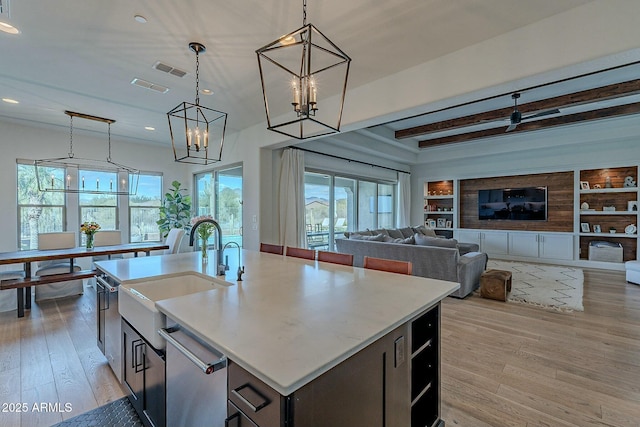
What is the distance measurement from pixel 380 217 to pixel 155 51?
7.02 m

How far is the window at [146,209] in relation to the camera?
673 centimetres

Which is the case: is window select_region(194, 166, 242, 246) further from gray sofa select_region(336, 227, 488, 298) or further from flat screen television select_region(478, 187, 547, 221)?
flat screen television select_region(478, 187, 547, 221)

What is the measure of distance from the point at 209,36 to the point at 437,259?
4233 mm

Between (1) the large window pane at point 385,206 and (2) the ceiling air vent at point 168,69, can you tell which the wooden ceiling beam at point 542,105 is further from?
(2) the ceiling air vent at point 168,69

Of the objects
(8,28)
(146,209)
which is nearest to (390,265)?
(8,28)

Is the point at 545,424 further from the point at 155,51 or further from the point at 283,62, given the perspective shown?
the point at 155,51

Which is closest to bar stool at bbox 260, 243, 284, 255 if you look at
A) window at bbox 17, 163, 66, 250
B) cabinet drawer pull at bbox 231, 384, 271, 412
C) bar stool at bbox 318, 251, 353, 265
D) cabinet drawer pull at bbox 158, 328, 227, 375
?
bar stool at bbox 318, 251, 353, 265

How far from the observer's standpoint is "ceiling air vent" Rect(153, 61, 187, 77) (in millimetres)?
3162

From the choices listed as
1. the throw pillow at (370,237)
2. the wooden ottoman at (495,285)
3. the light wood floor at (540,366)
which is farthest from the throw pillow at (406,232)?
the light wood floor at (540,366)

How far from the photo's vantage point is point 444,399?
2162 mm

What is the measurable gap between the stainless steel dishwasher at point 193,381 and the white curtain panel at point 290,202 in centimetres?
405

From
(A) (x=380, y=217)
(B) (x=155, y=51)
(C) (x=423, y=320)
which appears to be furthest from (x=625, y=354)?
(A) (x=380, y=217)

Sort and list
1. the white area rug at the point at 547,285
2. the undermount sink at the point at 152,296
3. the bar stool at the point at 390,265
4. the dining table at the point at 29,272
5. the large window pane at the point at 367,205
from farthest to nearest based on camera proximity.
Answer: the large window pane at the point at 367,205 < the white area rug at the point at 547,285 < the dining table at the point at 29,272 < the bar stool at the point at 390,265 < the undermount sink at the point at 152,296

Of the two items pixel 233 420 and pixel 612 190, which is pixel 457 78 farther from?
pixel 612 190
